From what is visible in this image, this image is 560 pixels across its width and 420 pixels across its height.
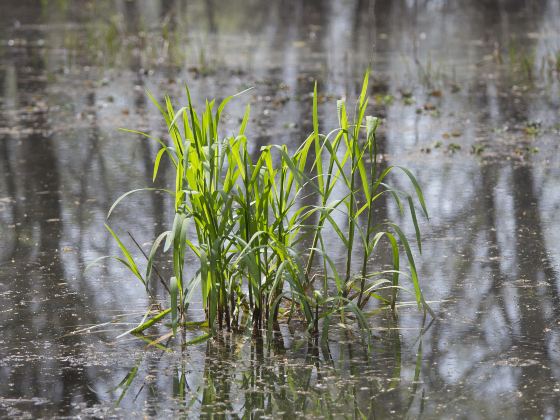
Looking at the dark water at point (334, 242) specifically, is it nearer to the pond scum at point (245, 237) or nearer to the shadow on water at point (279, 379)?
the shadow on water at point (279, 379)

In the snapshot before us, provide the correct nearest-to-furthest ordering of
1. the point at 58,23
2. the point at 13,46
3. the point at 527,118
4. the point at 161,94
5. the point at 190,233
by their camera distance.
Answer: the point at 190,233 < the point at 527,118 < the point at 161,94 < the point at 13,46 < the point at 58,23

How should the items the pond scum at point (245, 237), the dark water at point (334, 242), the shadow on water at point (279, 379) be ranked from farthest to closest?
the pond scum at point (245, 237) → the dark water at point (334, 242) → the shadow on water at point (279, 379)

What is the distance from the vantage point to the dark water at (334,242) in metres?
3.98

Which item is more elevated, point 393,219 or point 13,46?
point 13,46

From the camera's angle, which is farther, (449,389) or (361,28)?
(361,28)

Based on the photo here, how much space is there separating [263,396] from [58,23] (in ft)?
49.2

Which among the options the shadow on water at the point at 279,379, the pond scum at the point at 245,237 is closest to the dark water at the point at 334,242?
the shadow on water at the point at 279,379

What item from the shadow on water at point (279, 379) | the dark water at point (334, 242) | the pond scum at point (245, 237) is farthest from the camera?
the pond scum at point (245, 237)

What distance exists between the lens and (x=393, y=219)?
6531 millimetres

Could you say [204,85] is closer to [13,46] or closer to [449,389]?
[13,46]

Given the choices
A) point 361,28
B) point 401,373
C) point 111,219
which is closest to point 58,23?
point 361,28

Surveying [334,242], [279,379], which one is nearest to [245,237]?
[279,379]

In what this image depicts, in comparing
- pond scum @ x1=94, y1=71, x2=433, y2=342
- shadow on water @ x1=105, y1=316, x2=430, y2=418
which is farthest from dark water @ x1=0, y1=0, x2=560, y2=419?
pond scum @ x1=94, y1=71, x2=433, y2=342

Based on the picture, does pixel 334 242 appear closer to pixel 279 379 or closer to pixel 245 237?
pixel 245 237
